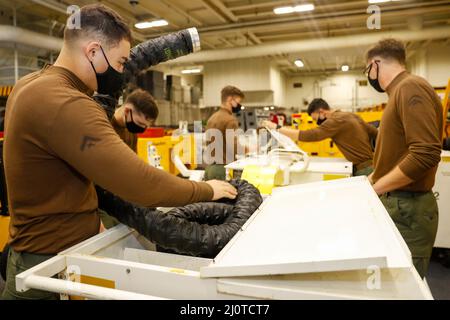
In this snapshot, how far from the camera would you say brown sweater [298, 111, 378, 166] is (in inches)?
131

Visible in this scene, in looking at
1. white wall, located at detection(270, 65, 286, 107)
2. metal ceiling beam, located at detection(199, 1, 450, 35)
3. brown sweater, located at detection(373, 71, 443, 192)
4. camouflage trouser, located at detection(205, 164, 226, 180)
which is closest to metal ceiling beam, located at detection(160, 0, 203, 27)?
metal ceiling beam, located at detection(199, 1, 450, 35)

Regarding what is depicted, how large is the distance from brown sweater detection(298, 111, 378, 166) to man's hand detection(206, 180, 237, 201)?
236 centimetres

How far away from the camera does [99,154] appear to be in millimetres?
916

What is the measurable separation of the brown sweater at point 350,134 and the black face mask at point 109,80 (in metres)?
2.59

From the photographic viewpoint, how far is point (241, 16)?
7551 mm

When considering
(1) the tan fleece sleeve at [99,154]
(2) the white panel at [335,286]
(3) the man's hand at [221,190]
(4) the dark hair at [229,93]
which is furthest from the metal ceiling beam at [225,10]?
(2) the white panel at [335,286]

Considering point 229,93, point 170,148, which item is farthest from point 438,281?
point 170,148

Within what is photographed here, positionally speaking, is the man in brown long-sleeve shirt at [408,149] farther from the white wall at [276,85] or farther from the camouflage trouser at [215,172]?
the white wall at [276,85]

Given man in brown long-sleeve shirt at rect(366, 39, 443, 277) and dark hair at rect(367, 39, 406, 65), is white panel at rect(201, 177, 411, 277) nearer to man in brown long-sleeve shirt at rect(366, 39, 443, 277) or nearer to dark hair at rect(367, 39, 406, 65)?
man in brown long-sleeve shirt at rect(366, 39, 443, 277)

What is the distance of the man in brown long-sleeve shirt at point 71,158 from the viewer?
923 mm

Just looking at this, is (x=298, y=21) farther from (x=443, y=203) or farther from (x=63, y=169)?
(x=63, y=169)

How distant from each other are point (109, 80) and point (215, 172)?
250 cm
